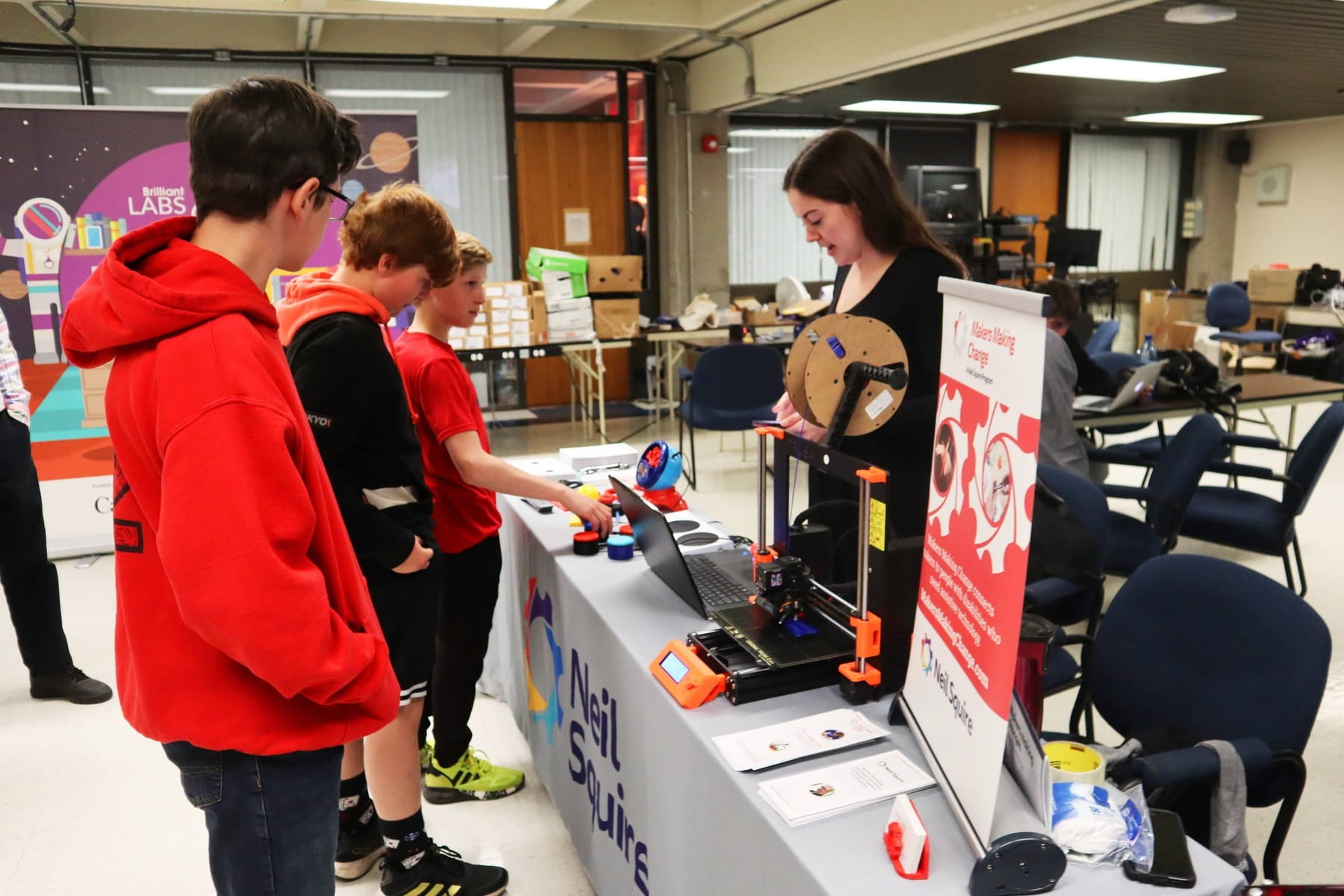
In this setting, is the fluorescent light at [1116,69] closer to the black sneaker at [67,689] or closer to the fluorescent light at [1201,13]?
the fluorescent light at [1201,13]

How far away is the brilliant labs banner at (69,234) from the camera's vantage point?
4.48m

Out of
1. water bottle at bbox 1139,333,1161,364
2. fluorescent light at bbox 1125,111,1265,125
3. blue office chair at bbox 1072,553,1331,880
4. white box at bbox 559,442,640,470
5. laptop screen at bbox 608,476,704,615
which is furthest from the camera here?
fluorescent light at bbox 1125,111,1265,125

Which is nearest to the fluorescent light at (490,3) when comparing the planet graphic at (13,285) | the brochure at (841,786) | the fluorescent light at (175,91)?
Answer: the fluorescent light at (175,91)

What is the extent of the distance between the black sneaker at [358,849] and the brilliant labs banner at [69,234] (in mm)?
3069

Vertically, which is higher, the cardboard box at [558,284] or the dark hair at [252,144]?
the dark hair at [252,144]

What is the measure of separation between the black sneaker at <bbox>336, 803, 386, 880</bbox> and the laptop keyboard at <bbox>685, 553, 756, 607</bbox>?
3.32 ft

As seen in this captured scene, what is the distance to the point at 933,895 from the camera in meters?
1.01

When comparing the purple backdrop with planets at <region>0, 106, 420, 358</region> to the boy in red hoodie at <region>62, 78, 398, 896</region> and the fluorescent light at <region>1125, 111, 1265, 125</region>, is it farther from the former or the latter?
the fluorescent light at <region>1125, 111, 1265, 125</region>

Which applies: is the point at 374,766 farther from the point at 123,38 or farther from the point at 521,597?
the point at 123,38

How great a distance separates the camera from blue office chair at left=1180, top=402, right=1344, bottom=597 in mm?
3234

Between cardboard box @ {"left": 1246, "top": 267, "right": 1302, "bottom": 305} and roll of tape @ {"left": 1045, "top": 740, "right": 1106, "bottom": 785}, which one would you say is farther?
cardboard box @ {"left": 1246, "top": 267, "right": 1302, "bottom": 305}

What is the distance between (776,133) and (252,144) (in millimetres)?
8577

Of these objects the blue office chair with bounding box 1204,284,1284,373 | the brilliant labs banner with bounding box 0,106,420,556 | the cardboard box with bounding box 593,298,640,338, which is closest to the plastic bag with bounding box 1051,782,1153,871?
the brilliant labs banner with bounding box 0,106,420,556

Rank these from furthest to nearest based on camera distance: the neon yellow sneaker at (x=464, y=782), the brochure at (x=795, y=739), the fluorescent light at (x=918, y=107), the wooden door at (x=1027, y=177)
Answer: the wooden door at (x=1027, y=177) < the fluorescent light at (x=918, y=107) < the neon yellow sneaker at (x=464, y=782) < the brochure at (x=795, y=739)
